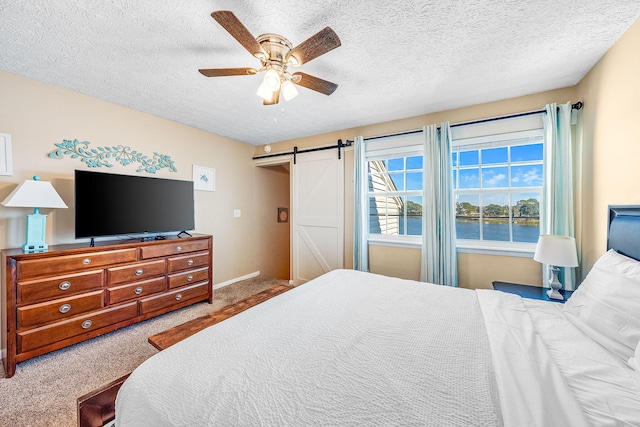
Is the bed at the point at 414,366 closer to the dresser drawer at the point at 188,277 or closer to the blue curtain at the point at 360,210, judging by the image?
the blue curtain at the point at 360,210

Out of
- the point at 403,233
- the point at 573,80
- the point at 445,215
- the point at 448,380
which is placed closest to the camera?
the point at 448,380

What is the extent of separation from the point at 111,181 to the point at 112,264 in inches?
34.8

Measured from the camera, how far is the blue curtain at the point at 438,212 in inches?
111

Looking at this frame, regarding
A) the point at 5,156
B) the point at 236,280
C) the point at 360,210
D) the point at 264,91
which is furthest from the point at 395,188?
the point at 5,156

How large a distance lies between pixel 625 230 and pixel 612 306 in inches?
28.6

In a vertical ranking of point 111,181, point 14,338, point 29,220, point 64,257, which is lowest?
point 14,338

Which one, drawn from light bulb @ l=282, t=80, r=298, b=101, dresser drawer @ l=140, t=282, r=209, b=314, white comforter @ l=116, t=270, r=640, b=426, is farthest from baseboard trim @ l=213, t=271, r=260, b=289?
light bulb @ l=282, t=80, r=298, b=101

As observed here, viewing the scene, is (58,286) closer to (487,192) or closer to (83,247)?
(83,247)

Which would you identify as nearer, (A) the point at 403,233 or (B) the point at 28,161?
(B) the point at 28,161

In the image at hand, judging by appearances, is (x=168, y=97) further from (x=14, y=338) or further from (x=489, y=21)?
(x=489, y=21)

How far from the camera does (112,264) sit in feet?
8.02

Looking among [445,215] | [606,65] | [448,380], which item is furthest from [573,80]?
[448,380]

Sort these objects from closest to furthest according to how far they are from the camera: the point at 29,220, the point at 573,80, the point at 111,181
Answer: the point at 29,220, the point at 573,80, the point at 111,181

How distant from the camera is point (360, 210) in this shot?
345 cm
